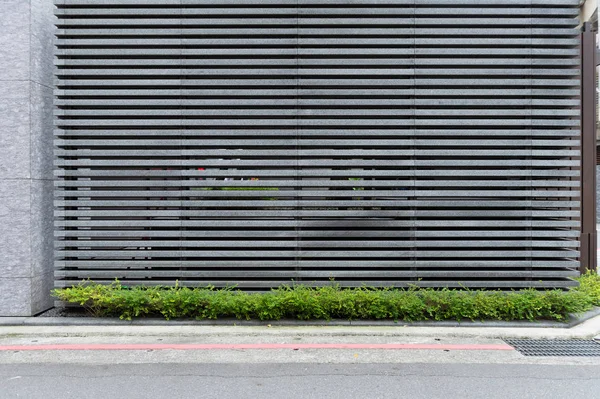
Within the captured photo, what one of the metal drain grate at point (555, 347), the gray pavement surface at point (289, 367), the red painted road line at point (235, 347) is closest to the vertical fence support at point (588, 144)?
the gray pavement surface at point (289, 367)

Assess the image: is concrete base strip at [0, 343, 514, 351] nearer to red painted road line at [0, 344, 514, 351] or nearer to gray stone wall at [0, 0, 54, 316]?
red painted road line at [0, 344, 514, 351]

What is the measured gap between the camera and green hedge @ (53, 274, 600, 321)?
573 cm

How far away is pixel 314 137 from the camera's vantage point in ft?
21.2

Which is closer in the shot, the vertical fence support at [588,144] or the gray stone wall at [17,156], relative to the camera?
the gray stone wall at [17,156]

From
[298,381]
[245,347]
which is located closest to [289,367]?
[298,381]

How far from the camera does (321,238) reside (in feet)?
21.3

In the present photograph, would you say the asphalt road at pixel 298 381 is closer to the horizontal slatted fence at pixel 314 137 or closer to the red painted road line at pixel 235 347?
the red painted road line at pixel 235 347

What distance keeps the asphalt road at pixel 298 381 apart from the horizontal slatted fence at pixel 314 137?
6.08 feet

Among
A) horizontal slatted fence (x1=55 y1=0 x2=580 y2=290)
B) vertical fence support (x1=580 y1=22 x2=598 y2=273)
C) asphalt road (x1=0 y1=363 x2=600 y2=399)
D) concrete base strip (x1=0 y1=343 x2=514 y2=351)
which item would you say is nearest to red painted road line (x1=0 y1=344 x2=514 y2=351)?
concrete base strip (x1=0 y1=343 x2=514 y2=351)

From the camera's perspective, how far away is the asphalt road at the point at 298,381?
13.1 feet

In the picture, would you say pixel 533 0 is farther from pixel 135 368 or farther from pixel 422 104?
pixel 135 368

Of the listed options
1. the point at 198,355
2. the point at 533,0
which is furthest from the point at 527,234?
the point at 198,355

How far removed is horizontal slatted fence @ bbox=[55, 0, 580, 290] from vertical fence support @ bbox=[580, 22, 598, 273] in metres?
1.00

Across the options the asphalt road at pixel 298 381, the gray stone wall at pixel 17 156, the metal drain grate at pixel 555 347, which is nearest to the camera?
the asphalt road at pixel 298 381
